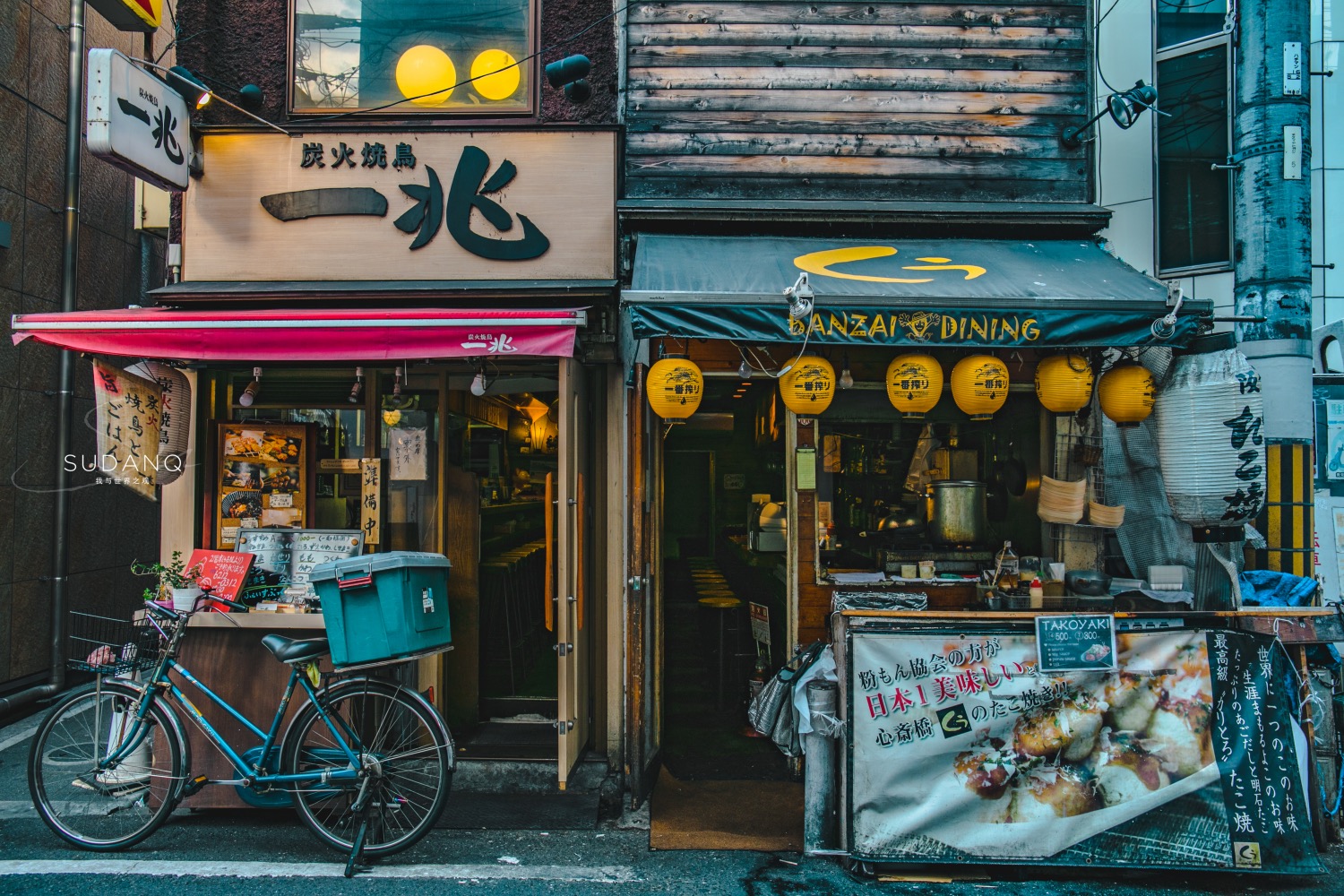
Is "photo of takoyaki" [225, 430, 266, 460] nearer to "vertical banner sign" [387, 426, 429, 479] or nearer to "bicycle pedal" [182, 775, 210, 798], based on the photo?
"vertical banner sign" [387, 426, 429, 479]

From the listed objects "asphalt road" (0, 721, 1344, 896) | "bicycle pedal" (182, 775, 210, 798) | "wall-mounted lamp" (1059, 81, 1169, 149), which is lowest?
"asphalt road" (0, 721, 1344, 896)

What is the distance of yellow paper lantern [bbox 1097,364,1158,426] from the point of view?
5.28 m

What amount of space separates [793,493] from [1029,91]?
13.0ft

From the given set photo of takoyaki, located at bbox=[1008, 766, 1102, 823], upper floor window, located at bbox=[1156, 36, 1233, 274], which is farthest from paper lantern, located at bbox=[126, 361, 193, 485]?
upper floor window, located at bbox=[1156, 36, 1233, 274]

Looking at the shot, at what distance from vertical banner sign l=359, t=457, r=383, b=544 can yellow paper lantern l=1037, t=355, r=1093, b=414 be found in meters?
5.14

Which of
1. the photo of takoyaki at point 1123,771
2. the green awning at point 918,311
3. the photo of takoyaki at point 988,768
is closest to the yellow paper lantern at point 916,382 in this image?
the green awning at point 918,311

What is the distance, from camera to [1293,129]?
214 inches

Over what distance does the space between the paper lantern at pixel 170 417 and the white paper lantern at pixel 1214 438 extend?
7191 millimetres

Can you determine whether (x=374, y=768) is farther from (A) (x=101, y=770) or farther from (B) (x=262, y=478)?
(B) (x=262, y=478)

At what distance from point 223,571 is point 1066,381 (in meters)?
6.19

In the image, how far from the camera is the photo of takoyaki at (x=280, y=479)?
6320mm

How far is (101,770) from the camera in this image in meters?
4.74

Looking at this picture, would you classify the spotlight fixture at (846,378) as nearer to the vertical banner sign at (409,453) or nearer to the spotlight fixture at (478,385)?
the spotlight fixture at (478,385)

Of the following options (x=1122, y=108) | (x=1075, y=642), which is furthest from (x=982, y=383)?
(x=1122, y=108)
